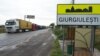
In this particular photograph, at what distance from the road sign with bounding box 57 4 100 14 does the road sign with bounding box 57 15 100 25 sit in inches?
6.9

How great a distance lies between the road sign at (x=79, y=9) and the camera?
12.4m

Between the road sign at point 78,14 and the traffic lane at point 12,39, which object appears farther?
the traffic lane at point 12,39

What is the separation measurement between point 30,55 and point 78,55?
11.6 feet

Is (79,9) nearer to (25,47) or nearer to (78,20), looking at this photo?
(78,20)

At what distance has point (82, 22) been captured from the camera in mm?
12742

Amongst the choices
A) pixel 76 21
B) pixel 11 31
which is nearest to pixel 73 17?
Answer: pixel 76 21

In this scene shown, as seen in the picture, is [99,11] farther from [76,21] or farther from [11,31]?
[11,31]

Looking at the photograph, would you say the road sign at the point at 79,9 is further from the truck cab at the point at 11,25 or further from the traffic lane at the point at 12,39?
the truck cab at the point at 11,25

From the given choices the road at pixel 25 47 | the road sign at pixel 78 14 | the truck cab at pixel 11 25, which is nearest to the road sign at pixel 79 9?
the road sign at pixel 78 14

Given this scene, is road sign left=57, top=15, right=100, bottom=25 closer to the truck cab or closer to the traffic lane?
the traffic lane

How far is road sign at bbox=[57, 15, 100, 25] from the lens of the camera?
41.3 ft

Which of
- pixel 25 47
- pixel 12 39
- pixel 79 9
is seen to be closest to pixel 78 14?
pixel 79 9

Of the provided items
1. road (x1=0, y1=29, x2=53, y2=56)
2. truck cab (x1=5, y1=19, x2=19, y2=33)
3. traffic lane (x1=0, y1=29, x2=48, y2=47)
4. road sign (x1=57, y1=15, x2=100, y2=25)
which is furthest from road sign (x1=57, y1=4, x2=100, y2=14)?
truck cab (x1=5, y1=19, x2=19, y2=33)

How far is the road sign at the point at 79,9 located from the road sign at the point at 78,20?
0.57 feet
